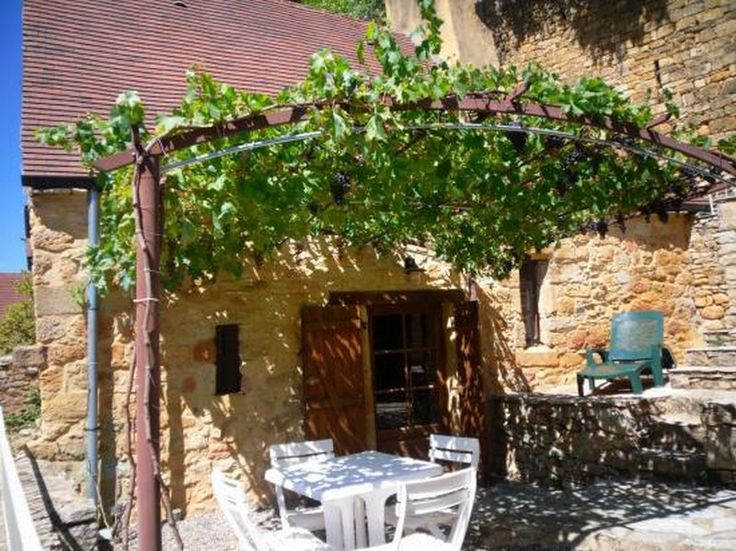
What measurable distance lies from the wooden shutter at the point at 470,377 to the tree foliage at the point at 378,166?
4.77ft

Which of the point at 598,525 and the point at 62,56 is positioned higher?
the point at 62,56

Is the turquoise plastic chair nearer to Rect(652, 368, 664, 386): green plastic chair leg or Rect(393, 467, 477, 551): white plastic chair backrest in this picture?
Rect(652, 368, 664, 386): green plastic chair leg

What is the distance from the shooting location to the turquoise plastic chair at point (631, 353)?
6.15 m

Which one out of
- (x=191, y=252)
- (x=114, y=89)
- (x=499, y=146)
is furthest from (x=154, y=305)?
(x=114, y=89)

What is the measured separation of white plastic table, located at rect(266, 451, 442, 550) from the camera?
332cm

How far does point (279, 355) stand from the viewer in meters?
5.63

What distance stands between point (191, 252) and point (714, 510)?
392cm

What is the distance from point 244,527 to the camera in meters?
3.17

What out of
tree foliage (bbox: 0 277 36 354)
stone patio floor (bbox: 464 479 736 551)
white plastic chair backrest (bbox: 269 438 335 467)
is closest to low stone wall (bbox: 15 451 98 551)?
white plastic chair backrest (bbox: 269 438 335 467)

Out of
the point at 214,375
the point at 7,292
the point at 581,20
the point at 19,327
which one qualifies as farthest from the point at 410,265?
the point at 7,292

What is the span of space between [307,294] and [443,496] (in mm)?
2879

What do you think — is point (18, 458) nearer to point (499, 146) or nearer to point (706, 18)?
point (499, 146)

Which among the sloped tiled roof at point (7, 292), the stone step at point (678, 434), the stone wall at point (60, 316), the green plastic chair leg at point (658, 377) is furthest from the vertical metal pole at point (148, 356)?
the sloped tiled roof at point (7, 292)

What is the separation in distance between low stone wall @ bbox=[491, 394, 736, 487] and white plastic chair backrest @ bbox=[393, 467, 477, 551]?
8.04 ft
